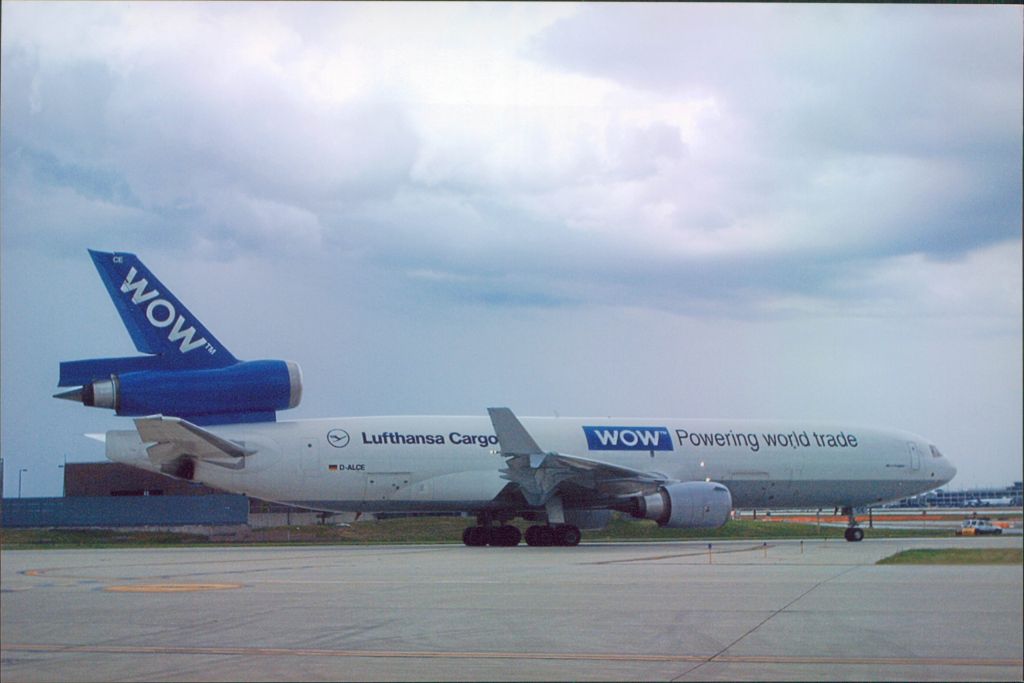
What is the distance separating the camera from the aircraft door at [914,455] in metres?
29.6

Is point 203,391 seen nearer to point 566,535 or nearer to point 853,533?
point 566,535

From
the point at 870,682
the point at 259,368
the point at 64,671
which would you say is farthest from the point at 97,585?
the point at 870,682

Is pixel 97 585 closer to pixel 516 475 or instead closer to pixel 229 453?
pixel 229 453

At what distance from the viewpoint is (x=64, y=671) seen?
28.3 feet

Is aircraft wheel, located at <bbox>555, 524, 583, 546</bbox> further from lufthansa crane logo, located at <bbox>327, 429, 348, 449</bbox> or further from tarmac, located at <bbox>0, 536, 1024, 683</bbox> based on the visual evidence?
lufthansa crane logo, located at <bbox>327, 429, 348, 449</bbox>

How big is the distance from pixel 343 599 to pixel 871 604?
650cm

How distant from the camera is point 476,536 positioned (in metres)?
23.5

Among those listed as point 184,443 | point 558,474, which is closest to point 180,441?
point 184,443

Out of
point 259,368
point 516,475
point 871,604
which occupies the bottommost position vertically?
point 871,604

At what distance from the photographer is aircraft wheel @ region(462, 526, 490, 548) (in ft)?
76.1

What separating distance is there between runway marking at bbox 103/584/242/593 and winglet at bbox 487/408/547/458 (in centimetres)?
886

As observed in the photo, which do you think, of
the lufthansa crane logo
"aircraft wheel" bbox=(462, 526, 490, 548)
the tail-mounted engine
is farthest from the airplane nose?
the tail-mounted engine

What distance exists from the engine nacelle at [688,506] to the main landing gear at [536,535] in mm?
1743

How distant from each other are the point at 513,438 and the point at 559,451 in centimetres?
188
